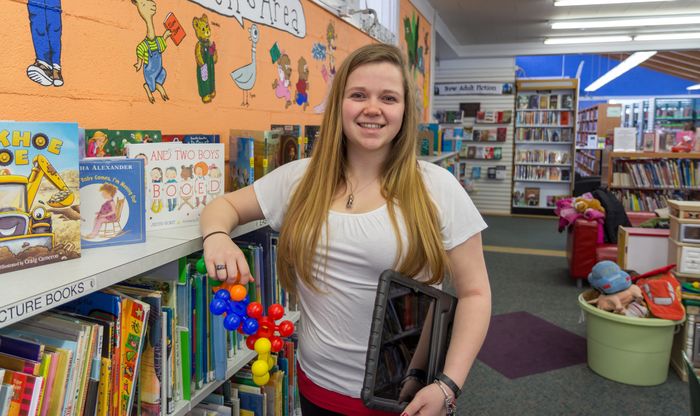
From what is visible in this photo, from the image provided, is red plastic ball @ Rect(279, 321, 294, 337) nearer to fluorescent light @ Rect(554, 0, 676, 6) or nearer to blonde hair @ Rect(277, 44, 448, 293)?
blonde hair @ Rect(277, 44, 448, 293)

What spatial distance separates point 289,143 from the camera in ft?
7.17

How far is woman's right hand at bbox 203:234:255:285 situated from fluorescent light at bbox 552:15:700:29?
830 cm

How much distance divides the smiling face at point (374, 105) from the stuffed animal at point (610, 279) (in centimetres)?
254

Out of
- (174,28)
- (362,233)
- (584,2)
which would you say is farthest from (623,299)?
(584,2)

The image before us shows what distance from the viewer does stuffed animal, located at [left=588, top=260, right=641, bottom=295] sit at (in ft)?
10.6

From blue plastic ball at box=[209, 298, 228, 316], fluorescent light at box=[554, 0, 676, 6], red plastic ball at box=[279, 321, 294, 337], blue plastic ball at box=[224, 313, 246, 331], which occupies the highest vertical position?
fluorescent light at box=[554, 0, 676, 6]

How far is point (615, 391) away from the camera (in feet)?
10.4

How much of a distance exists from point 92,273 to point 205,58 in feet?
4.39

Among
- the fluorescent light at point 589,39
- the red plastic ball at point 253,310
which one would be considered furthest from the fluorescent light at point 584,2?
the red plastic ball at point 253,310

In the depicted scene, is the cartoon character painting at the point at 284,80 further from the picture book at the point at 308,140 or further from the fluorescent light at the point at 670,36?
the fluorescent light at the point at 670,36

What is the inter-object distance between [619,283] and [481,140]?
25.0ft

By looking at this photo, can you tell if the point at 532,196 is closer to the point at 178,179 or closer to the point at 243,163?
the point at 243,163

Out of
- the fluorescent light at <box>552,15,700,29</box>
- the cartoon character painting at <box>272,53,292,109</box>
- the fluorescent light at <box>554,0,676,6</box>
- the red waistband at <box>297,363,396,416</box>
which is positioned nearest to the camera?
the red waistband at <box>297,363,396,416</box>

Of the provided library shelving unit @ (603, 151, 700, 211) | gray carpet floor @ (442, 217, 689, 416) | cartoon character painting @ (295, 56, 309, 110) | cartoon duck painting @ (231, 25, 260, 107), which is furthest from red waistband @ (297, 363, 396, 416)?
library shelving unit @ (603, 151, 700, 211)
